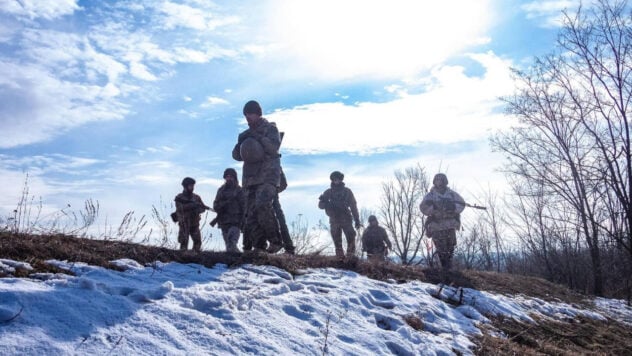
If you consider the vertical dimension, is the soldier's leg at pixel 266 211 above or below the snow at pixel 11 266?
above

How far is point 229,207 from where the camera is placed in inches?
329

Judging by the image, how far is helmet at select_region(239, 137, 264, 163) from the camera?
5.51 metres

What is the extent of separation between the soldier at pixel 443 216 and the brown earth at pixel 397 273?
583 millimetres

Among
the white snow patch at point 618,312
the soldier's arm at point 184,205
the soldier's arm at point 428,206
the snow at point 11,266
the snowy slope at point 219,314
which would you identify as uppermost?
the soldier's arm at point 428,206

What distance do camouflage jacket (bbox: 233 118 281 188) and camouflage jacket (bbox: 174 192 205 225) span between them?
3226mm

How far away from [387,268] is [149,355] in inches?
174

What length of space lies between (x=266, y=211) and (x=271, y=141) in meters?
0.90

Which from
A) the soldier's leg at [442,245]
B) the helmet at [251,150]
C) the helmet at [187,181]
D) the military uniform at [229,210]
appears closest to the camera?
the helmet at [251,150]

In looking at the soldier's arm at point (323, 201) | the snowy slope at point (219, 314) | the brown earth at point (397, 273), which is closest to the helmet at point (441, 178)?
the brown earth at point (397, 273)

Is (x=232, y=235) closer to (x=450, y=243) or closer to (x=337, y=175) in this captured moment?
(x=337, y=175)

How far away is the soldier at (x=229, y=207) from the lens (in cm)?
834

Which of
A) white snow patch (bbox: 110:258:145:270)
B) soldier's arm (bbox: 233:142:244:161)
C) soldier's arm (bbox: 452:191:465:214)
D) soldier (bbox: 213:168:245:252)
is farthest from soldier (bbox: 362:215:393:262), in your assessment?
white snow patch (bbox: 110:258:145:270)

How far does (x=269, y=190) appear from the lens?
5.65 metres

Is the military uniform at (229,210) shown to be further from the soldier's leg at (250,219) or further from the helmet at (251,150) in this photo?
the helmet at (251,150)
